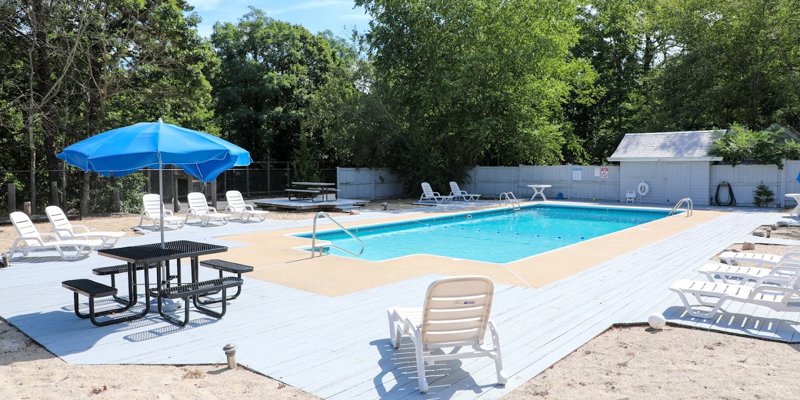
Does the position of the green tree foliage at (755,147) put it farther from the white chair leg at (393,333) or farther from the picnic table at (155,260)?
the picnic table at (155,260)

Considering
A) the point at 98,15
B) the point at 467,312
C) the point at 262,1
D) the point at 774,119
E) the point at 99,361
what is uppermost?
the point at 262,1

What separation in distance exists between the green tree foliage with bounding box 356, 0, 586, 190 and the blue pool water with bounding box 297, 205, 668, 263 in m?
5.22

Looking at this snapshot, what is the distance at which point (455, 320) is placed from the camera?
4.41 m

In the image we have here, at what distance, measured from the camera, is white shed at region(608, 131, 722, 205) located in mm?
21969

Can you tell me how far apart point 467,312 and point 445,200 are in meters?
19.8

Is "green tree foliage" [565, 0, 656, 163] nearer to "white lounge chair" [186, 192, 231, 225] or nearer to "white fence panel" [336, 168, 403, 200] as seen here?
"white fence panel" [336, 168, 403, 200]

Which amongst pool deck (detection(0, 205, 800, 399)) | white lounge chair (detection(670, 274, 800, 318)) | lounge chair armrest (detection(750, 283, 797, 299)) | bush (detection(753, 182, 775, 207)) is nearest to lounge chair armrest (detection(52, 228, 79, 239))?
pool deck (detection(0, 205, 800, 399))

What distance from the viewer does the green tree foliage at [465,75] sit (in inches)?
966

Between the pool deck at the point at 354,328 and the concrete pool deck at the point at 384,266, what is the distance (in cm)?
22

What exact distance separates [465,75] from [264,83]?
13.4 m

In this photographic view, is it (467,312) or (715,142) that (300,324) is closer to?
(467,312)

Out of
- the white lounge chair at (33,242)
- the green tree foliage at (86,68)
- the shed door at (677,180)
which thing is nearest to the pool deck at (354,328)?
the white lounge chair at (33,242)

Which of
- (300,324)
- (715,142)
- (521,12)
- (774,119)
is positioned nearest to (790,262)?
(300,324)

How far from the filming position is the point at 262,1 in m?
34.4
